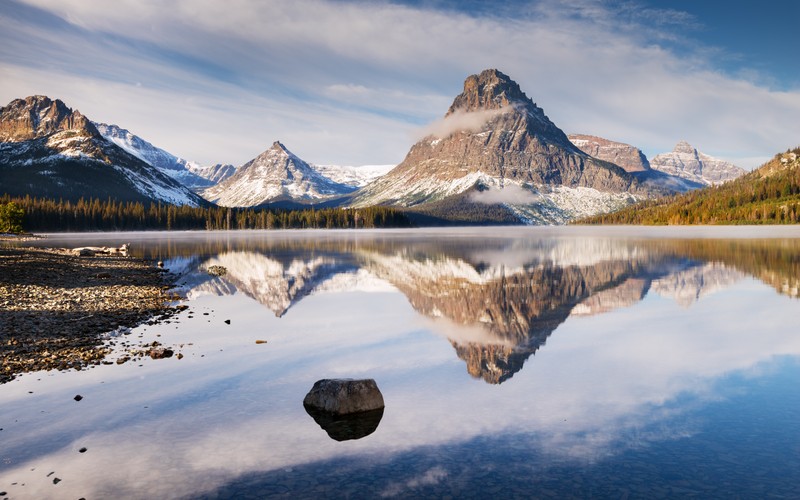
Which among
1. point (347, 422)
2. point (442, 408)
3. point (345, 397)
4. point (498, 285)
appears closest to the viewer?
point (347, 422)

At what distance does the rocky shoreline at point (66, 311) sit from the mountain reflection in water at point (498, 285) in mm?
5453

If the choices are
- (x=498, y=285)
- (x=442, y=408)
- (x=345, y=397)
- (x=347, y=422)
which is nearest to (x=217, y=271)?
(x=498, y=285)

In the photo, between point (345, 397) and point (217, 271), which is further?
point (217, 271)

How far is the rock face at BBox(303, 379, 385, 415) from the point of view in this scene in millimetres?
17047

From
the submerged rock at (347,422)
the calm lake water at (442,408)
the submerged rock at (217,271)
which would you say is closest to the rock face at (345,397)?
the submerged rock at (347,422)

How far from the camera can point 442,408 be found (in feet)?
57.7

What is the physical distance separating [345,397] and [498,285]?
3200cm

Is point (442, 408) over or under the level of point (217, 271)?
over

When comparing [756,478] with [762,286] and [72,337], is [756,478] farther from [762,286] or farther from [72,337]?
[762,286]

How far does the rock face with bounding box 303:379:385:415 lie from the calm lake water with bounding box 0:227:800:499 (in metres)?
0.66

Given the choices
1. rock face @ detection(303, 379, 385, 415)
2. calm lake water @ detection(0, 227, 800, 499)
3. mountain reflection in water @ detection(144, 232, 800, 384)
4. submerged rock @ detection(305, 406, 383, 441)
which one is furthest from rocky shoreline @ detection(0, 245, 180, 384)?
submerged rock @ detection(305, 406, 383, 441)

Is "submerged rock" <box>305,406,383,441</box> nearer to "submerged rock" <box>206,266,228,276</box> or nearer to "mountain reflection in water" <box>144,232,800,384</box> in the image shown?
"mountain reflection in water" <box>144,232,800,384</box>

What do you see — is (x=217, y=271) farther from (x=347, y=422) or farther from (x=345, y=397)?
(x=347, y=422)

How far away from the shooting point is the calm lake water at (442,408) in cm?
1255
